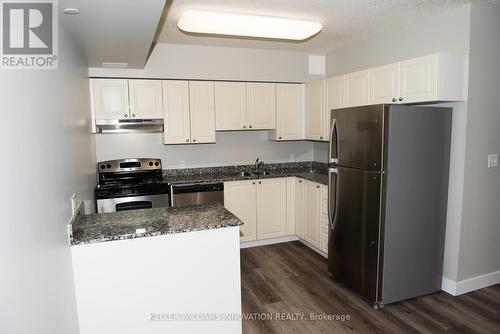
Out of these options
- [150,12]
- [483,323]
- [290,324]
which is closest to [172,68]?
[150,12]

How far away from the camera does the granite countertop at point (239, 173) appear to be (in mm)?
4133

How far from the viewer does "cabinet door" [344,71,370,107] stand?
350cm

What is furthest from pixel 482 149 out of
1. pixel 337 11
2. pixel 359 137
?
pixel 337 11

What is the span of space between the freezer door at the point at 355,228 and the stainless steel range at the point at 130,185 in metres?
1.95

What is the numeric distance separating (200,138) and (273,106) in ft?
3.66

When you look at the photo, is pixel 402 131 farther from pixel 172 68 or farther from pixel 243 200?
pixel 172 68

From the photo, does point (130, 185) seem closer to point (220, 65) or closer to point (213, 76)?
point (213, 76)

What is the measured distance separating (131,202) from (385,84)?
9.83 ft

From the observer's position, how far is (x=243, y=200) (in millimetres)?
4266

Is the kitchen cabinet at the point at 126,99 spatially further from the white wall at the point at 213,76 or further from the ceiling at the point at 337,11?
the ceiling at the point at 337,11

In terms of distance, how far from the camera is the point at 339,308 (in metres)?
2.91

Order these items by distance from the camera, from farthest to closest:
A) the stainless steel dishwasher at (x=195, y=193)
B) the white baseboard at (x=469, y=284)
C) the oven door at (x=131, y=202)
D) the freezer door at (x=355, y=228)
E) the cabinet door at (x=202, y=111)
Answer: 1. the cabinet door at (x=202, y=111)
2. the stainless steel dishwasher at (x=195, y=193)
3. the oven door at (x=131, y=202)
4. the white baseboard at (x=469, y=284)
5. the freezer door at (x=355, y=228)

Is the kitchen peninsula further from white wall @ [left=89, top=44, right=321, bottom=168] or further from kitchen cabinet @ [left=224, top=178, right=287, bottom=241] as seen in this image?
white wall @ [left=89, top=44, right=321, bottom=168]

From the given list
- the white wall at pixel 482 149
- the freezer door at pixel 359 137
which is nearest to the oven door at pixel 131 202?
the freezer door at pixel 359 137
